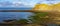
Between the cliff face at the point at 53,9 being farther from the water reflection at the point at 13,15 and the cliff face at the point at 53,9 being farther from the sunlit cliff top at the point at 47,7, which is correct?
the water reflection at the point at 13,15

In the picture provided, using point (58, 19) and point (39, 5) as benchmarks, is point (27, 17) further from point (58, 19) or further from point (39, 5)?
point (58, 19)

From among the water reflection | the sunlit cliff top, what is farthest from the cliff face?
the water reflection

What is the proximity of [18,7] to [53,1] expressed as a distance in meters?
0.35

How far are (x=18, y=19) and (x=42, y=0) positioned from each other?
0.31 m

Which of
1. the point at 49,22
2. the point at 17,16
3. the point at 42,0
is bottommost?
the point at 49,22

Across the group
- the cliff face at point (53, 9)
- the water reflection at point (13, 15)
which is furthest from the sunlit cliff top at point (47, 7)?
the water reflection at point (13, 15)

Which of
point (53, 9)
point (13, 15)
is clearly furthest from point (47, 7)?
point (13, 15)

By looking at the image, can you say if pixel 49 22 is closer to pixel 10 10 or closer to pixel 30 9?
pixel 30 9

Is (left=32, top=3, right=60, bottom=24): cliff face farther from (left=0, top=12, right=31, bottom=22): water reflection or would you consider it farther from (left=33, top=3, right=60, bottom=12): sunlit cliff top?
(left=0, top=12, right=31, bottom=22): water reflection

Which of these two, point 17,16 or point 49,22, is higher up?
point 17,16

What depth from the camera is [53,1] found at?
998 mm

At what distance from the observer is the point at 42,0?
1005 millimetres

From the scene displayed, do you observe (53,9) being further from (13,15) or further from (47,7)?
(13,15)

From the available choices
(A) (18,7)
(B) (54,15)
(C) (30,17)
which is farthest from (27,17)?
(B) (54,15)
